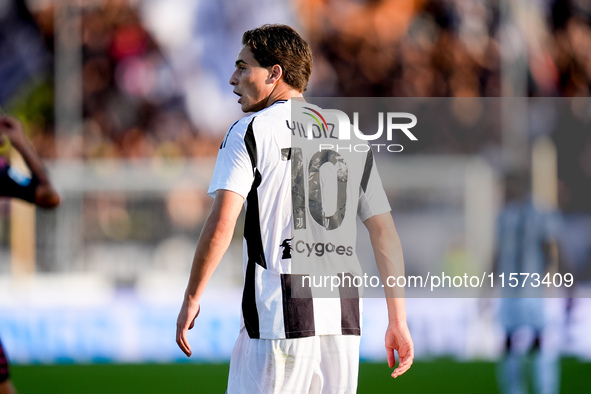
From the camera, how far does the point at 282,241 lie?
2.55 meters

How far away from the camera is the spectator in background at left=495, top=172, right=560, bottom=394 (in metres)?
5.63

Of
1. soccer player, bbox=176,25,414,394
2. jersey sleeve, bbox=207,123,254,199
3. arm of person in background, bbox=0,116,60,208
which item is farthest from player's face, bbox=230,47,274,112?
arm of person in background, bbox=0,116,60,208

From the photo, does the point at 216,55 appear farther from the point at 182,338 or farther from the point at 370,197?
the point at 182,338

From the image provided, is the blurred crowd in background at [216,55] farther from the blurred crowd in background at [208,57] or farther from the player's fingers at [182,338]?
the player's fingers at [182,338]

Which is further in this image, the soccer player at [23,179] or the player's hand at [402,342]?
the soccer player at [23,179]

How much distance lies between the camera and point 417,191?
7922 mm

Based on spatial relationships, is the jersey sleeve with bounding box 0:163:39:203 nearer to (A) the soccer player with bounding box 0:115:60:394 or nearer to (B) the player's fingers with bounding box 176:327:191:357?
(A) the soccer player with bounding box 0:115:60:394

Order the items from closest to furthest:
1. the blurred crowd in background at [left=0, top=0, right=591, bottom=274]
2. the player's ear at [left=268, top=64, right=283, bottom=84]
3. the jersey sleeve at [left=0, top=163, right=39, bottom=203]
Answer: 1. the player's ear at [left=268, top=64, right=283, bottom=84]
2. the jersey sleeve at [left=0, top=163, right=39, bottom=203]
3. the blurred crowd in background at [left=0, top=0, right=591, bottom=274]

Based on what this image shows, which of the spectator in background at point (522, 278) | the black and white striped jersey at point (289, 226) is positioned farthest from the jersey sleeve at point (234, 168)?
the spectator in background at point (522, 278)

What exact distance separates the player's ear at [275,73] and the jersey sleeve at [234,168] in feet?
0.72

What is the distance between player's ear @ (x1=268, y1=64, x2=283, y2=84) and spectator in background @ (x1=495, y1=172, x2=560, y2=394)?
3.45 metres

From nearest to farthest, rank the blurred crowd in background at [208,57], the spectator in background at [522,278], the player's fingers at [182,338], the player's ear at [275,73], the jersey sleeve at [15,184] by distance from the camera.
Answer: the player's fingers at [182,338] < the player's ear at [275,73] < the jersey sleeve at [15,184] < the spectator in background at [522,278] < the blurred crowd in background at [208,57]

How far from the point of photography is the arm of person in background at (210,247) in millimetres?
2484

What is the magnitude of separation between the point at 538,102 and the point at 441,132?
109 cm
